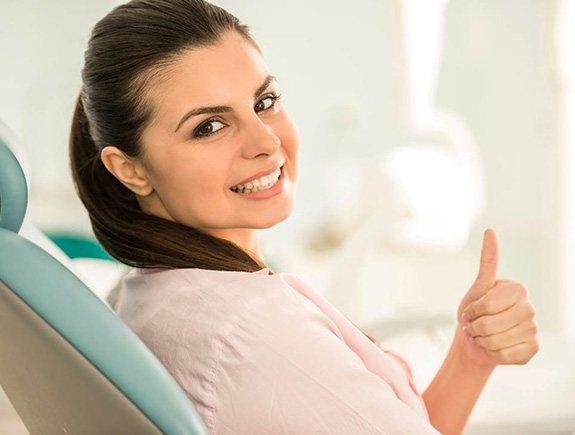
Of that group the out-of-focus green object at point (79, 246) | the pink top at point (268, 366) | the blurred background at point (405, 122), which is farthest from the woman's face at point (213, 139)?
the blurred background at point (405, 122)

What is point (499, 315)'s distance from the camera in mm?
1152

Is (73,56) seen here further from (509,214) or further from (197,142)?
(197,142)

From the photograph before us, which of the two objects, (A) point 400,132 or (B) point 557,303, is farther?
(A) point 400,132

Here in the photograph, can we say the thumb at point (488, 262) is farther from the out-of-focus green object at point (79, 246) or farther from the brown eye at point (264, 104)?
the out-of-focus green object at point (79, 246)

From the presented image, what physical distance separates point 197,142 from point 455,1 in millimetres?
3999

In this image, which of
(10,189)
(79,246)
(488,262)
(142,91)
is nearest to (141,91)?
(142,91)

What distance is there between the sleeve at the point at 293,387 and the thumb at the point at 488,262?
0.32 m

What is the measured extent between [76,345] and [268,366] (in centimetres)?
22

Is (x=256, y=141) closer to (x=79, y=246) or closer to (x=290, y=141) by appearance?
(x=290, y=141)

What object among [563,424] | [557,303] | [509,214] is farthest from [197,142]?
[509,214]

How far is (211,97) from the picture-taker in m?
1.07

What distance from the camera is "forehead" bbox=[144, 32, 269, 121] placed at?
1063mm

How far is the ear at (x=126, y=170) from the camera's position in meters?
1.13

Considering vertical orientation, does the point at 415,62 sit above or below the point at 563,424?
above
